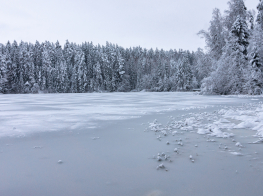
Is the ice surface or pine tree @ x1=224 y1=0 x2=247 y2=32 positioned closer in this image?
the ice surface

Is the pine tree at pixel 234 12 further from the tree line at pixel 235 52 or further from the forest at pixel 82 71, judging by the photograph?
the forest at pixel 82 71

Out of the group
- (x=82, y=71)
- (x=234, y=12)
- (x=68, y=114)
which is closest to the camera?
(x=68, y=114)

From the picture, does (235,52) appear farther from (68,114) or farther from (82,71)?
(82,71)

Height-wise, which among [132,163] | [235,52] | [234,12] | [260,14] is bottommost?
[132,163]

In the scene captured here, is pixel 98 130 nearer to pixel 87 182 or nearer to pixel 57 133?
pixel 57 133

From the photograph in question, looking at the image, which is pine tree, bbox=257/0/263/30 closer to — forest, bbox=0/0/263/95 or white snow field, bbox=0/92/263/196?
forest, bbox=0/0/263/95

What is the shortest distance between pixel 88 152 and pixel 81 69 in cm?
6275

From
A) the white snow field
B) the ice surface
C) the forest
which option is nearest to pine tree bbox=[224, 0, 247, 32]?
the forest

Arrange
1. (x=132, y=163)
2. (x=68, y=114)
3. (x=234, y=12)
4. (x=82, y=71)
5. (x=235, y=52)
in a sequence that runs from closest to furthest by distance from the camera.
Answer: (x=132, y=163), (x=68, y=114), (x=235, y=52), (x=234, y=12), (x=82, y=71)

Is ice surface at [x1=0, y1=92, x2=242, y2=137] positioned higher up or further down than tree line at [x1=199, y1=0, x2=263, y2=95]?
further down

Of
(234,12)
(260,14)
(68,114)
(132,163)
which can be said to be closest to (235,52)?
(260,14)

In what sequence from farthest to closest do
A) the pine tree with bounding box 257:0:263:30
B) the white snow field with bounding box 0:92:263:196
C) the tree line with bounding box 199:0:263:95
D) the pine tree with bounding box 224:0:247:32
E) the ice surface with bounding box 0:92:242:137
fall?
1. the pine tree with bounding box 224:0:247:32
2. the tree line with bounding box 199:0:263:95
3. the pine tree with bounding box 257:0:263:30
4. the ice surface with bounding box 0:92:242:137
5. the white snow field with bounding box 0:92:263:196

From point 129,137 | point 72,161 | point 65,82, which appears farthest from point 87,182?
point 65,82

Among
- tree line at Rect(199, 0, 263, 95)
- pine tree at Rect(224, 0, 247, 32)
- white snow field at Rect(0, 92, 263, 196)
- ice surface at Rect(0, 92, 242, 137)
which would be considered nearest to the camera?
white snow field at Rect(0, 92, 263, 196)
